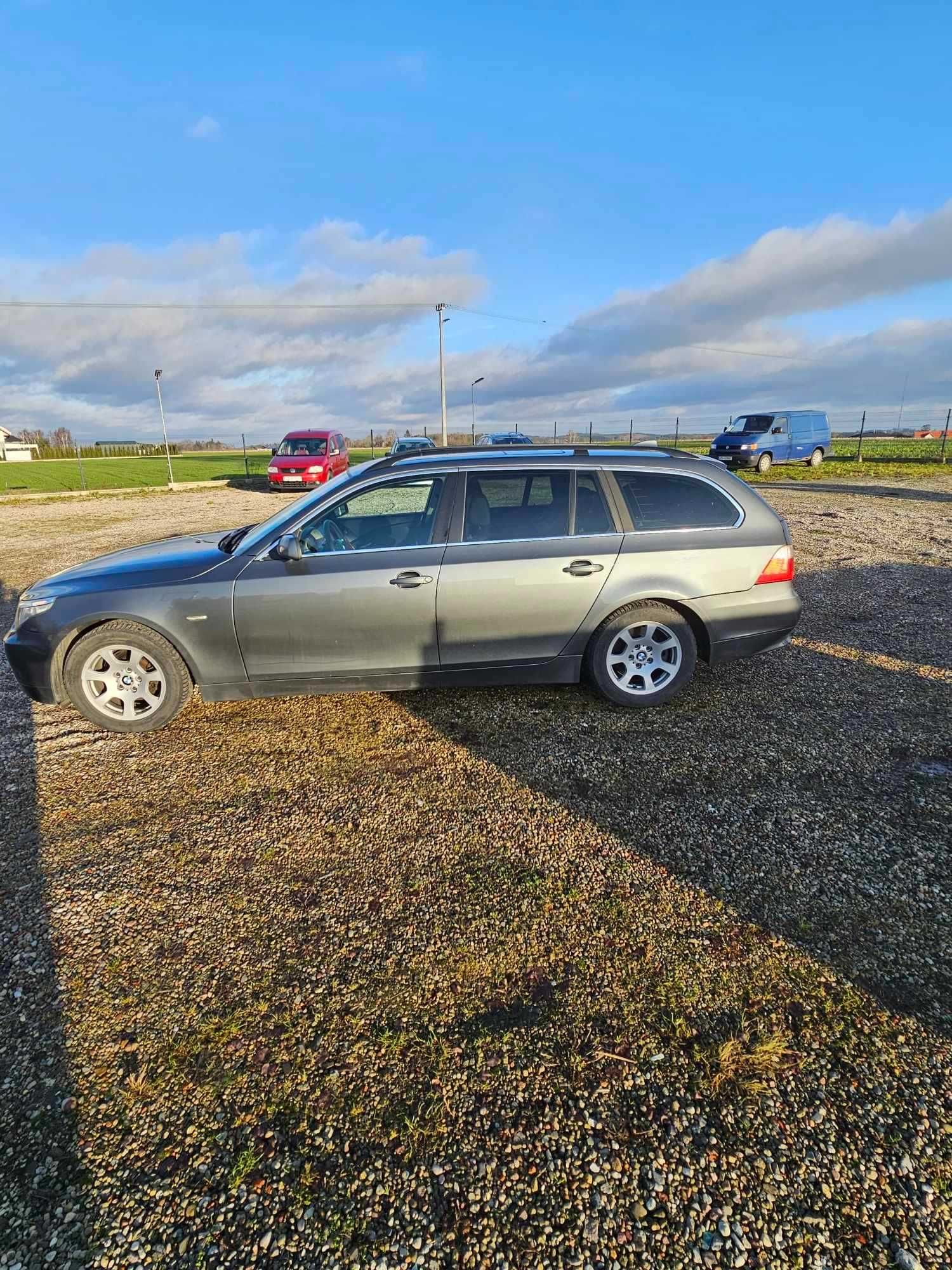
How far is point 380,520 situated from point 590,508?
58.1 inches

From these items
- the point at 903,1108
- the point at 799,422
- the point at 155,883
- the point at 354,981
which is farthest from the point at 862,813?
the point at 799,422

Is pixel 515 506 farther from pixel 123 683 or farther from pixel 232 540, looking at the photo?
pixel 123 683

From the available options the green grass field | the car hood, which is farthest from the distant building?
the car hood

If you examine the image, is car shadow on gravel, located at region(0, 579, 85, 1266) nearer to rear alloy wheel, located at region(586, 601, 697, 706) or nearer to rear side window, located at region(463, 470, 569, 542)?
rear side window, located at region(463, 470, 569, 542)

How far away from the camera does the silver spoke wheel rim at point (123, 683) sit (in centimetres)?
381

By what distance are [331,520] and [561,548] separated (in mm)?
1507

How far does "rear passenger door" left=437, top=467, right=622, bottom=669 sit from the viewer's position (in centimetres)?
388

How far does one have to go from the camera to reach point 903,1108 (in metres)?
1.73

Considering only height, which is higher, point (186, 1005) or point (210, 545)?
point (210, 545)

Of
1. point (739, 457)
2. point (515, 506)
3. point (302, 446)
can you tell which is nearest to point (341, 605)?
point (515, 506)

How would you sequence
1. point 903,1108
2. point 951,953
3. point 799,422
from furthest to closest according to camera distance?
point 799,422 < point 951,953 < point 903,1108

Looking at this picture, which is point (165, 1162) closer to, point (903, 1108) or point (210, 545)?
point (903, 1108)

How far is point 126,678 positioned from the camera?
3867 mm

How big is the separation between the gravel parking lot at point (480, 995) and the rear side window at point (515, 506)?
1298 mm
